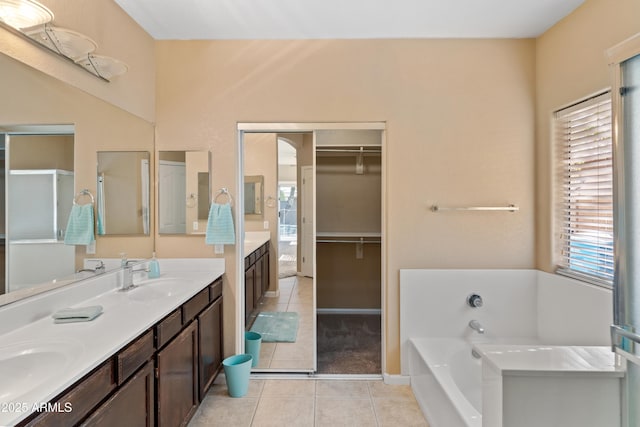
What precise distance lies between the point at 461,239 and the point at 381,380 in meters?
1.31

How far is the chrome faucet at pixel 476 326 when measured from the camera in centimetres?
249

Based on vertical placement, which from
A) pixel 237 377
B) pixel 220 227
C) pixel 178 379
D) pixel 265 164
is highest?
pixel 265 164

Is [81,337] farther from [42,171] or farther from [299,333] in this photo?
[299,333]

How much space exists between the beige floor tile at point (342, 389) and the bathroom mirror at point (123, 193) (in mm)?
1833

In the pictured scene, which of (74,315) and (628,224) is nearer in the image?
(628,224)

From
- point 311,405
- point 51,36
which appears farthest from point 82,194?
point 311,405

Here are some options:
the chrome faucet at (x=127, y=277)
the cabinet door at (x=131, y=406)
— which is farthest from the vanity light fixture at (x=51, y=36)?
the cabinet door at (x=131, y=406)

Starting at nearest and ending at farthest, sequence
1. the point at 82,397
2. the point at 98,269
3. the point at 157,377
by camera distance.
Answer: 1. the point at 82,397
2. the point at 157,377
3. the point at 98,269

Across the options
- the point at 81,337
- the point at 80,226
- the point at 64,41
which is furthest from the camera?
the point at 80,226

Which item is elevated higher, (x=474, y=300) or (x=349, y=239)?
(x=349, y=239)

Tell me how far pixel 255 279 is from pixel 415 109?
1.95 meters

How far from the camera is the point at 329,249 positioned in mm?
3848

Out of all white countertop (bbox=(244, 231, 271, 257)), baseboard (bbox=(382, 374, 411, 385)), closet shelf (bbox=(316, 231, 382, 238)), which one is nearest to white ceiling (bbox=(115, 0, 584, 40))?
white countertop (bbox=(244, 231, 271, 257))

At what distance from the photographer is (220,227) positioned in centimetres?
252
